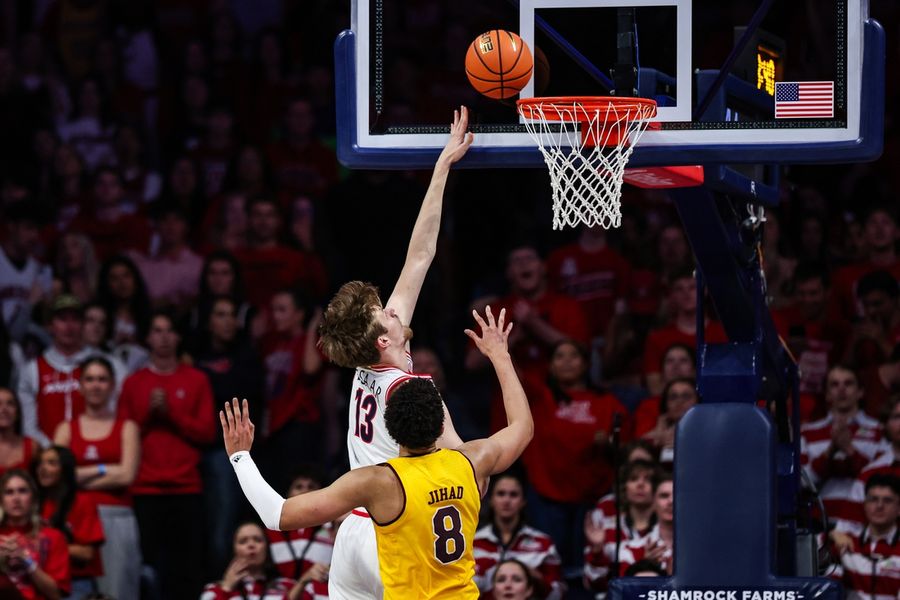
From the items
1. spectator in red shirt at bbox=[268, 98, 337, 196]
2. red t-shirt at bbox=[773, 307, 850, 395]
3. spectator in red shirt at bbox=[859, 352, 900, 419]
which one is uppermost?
spectator in red shirt at bbox=[268, 98, 337, 196]

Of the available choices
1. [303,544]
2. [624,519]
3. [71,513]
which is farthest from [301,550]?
[624,519]

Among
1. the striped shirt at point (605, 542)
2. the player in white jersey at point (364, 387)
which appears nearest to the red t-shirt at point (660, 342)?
the striped shirt at point (605, 542)

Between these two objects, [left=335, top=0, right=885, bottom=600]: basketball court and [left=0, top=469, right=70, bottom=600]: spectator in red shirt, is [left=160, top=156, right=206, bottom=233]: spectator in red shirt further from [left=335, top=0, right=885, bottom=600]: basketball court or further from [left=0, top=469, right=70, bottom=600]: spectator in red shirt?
[left=335, top=0, right=885, bottom=600]: basketball court

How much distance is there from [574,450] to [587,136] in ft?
13.8

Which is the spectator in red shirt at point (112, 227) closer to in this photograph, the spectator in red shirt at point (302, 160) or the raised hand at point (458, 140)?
the spectator in red shirt at point (302, 160)

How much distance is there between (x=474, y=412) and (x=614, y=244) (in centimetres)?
176

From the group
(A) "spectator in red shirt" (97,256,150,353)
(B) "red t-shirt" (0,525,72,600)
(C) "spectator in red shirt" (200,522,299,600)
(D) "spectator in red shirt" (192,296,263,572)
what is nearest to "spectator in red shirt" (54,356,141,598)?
(B) "red t-shirt" (0,525,72,600)

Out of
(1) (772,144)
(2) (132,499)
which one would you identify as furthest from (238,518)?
(1) (772,144)

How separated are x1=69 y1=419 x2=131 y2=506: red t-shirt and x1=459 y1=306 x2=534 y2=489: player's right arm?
5.08 m

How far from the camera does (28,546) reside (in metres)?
10.6

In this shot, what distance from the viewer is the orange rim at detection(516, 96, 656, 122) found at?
24.0ft

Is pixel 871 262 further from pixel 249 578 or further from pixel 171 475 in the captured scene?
pixel 171 475

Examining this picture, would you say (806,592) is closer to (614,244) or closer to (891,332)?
(891,332)

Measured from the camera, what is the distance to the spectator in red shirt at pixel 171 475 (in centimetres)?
1144
